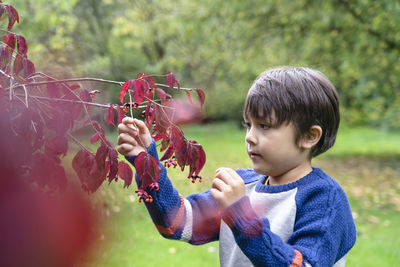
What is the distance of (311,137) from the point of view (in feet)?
4.86

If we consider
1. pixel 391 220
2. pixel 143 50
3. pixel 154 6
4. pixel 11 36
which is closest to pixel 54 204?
pixel 11 36

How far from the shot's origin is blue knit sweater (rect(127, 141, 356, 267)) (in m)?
1.21

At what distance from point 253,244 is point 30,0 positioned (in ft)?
22.4

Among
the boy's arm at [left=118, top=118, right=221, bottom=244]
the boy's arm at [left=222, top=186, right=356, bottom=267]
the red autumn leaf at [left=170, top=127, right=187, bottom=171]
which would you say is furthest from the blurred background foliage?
the boy's arm at [left=222, top=186, right=356, bottom=267]

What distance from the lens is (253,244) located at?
1.20 metres

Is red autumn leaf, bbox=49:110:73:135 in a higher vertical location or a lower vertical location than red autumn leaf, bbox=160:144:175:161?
higher

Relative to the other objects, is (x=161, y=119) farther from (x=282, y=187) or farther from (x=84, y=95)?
(x=282, y=187)

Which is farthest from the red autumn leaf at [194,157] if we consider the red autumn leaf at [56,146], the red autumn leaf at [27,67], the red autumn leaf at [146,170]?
the red autumn leaf at [27,67]

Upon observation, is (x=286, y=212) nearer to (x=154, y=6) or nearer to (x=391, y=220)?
(x=391, y=220)

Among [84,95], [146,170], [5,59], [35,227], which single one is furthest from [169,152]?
[35,227]

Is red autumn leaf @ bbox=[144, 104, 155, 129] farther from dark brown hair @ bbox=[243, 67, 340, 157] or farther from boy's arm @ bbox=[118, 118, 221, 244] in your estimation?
dark brown hair @ bbox=[243, 67, 340, 157]

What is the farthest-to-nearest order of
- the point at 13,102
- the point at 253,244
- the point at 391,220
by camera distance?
the point at 391,220
the point at 253,244
the point at 13,102

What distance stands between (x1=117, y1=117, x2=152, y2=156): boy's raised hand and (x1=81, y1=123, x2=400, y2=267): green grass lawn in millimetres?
143

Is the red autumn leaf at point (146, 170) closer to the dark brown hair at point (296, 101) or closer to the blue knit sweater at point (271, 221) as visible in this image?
the blue knit sweater at point (271, 221)
